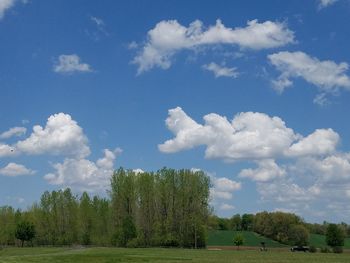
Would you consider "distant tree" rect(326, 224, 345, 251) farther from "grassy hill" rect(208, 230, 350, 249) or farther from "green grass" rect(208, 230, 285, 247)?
"green grass" rect(208, 230, 285, 247)

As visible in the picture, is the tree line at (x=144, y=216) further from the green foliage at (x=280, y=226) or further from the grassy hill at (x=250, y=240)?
the green foliage at (x=280, y=226)

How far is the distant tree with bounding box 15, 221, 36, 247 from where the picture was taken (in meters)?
125

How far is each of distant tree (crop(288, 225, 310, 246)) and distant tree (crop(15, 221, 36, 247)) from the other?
67468mm

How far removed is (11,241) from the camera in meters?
139

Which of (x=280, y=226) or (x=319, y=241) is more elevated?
(x=280, y=226)

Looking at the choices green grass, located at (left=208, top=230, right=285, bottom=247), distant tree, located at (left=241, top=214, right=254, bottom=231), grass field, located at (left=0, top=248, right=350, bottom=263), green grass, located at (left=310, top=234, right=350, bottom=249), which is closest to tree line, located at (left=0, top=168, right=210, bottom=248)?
green grass, located at (left=208, top=230, right=285, bottom=247)

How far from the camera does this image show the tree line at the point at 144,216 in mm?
111438

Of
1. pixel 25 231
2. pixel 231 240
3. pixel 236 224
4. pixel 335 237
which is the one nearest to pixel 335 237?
pixel 335 237

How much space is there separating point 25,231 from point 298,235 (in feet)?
231

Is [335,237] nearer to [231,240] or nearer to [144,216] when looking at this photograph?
[231,240]

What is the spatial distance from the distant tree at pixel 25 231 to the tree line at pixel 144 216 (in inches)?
16.7

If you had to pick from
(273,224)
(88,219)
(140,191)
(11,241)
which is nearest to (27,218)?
(11,241)

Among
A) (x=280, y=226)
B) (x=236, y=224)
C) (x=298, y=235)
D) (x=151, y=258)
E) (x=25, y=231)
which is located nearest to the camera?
(x=151, y=258)

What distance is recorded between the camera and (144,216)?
116 m
